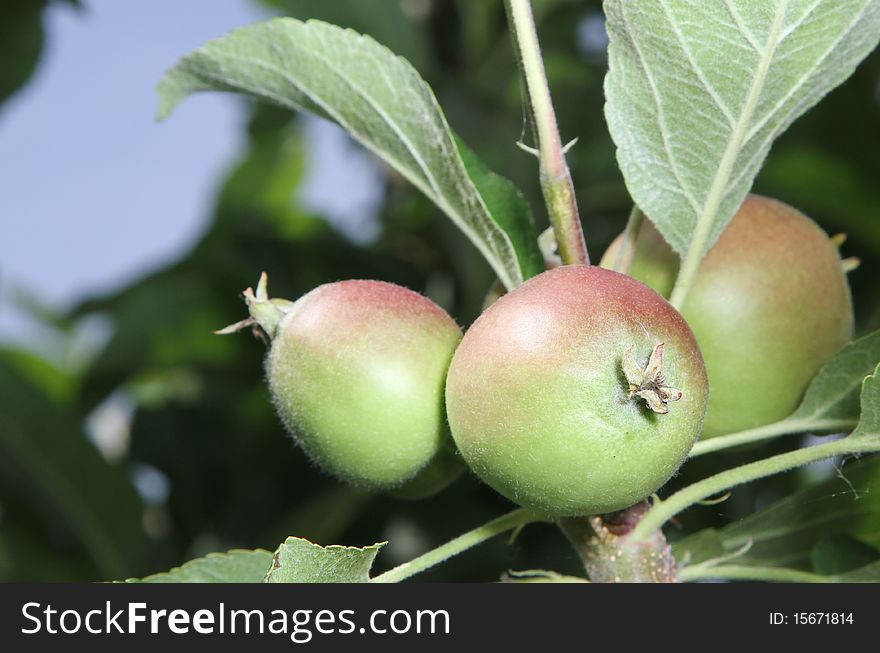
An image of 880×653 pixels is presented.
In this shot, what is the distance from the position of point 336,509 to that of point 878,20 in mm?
1744

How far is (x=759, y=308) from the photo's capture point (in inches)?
40.2

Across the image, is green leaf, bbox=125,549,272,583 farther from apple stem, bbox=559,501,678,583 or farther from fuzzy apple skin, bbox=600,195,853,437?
fuzzy apple skin, bbox=600,195,853,437

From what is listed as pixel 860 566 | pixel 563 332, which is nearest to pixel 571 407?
pixel 563 332

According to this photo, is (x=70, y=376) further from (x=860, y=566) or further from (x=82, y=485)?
(x=860, y=566)

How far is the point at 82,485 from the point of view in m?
2.31

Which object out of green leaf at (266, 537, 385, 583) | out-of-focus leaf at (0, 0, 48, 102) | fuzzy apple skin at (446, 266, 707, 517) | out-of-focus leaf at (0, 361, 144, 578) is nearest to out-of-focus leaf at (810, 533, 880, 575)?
fuzzy apple skin at (446, 266, 707, 517)

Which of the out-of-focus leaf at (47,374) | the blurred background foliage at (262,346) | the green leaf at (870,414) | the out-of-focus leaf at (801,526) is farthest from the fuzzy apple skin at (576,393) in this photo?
the out-of-focus leaf at (47,374)

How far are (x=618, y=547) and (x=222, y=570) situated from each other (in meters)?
0.41

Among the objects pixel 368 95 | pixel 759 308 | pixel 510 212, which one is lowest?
pixel 759 308

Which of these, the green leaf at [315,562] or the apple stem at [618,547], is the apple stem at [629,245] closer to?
the apple stem at [618,547]

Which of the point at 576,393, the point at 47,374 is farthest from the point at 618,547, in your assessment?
the point at 47,374

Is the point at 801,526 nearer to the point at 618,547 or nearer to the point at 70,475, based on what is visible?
the point at 618,547

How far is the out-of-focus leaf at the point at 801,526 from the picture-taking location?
1.17m

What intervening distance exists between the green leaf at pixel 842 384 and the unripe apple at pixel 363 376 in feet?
1.21
